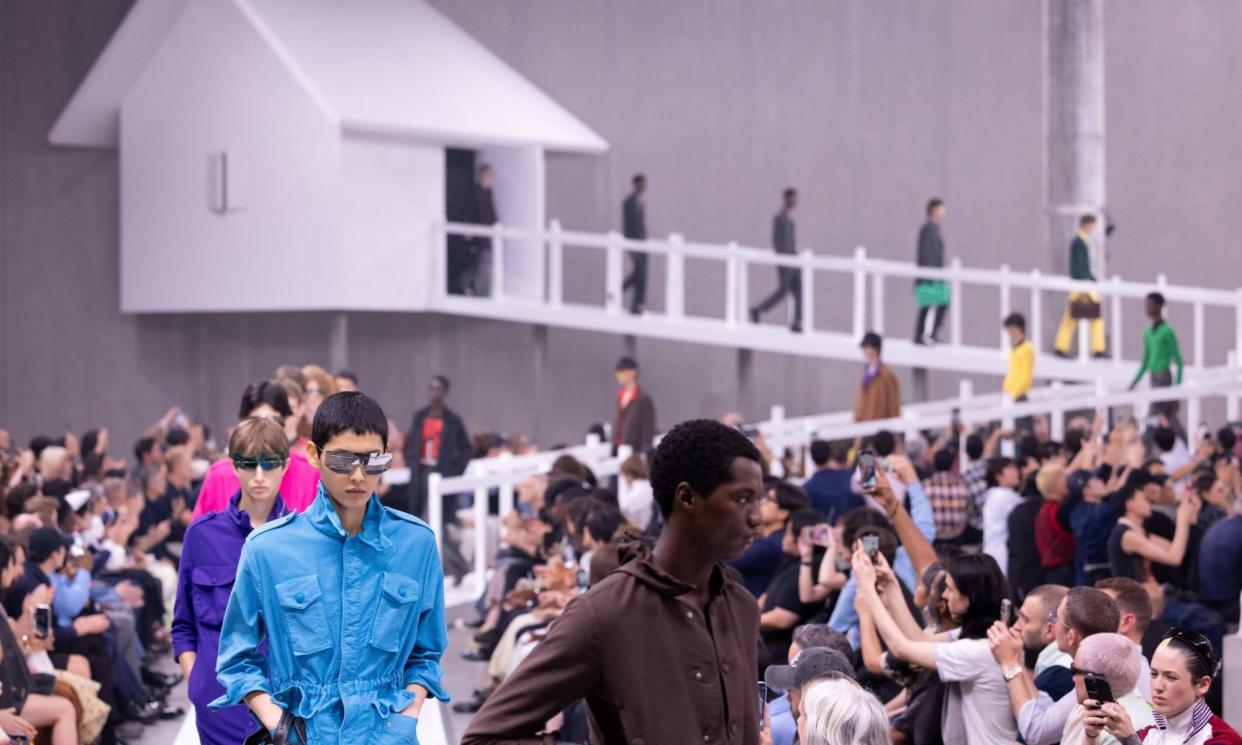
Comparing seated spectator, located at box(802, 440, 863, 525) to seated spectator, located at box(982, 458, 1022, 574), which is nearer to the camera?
seated spectator, located at box(982, 458, 1022, 574)

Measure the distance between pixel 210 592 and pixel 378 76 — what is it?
45.4ft

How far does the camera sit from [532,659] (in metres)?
3.02

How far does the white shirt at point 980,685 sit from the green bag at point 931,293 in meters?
12.1

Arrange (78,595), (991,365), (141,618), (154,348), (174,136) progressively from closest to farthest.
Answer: (78,595) → (141,618) → (991,365) → (174,136) → (154,348)

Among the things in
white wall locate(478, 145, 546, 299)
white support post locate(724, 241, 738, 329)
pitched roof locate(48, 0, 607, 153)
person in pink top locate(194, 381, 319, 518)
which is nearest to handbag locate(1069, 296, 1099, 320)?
white support post locate(724, 241, 738, 329)

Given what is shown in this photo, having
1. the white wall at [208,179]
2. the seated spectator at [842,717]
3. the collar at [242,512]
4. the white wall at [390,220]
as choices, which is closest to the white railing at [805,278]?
the white wall at [390,220]

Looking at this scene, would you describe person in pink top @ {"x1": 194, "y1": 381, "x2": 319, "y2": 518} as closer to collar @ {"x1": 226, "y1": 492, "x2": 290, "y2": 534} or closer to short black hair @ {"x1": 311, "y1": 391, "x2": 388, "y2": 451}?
collar @ {"x1": 226, "y1": 492, "x2": 290, "y2": 534}

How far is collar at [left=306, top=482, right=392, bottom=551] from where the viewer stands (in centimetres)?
402

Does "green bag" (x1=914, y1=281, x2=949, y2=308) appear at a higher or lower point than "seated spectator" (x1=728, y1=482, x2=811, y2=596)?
higher

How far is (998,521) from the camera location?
10289 mm

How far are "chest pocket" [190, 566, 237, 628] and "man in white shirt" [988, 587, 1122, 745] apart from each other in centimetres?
255

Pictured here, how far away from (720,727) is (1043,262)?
22.6 m

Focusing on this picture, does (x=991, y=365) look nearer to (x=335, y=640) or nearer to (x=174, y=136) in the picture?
(x=174, y=136)

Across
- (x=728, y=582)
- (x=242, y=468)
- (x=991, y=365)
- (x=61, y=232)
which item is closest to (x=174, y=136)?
(x=61, y=232)
